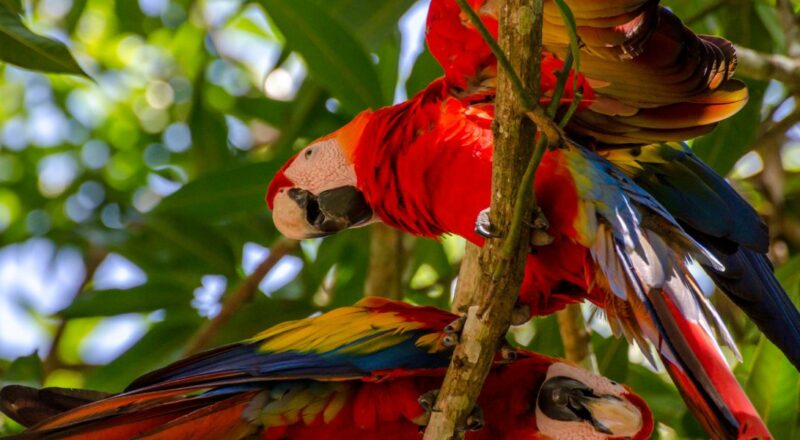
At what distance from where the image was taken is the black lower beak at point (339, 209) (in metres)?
1.64

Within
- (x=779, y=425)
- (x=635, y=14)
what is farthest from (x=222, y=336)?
(x=635, y=14)

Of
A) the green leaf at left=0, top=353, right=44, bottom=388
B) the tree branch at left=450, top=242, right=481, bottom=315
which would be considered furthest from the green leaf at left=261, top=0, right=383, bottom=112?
the green leaf at left=0, top=353, right=44, bottom=388

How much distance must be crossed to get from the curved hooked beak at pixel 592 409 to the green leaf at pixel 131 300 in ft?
3.42

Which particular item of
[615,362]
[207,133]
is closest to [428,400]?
[615,362]

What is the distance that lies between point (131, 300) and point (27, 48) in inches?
37.8

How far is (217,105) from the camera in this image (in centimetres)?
274

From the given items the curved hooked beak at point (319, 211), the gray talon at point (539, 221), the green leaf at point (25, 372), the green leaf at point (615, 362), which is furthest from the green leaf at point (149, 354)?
the gray talon at point (539, 221)

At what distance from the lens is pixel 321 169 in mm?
1672

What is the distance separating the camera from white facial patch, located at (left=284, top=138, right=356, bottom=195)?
1642mm

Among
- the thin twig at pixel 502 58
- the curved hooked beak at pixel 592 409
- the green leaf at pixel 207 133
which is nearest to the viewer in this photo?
the thin twig at pixel 502 58

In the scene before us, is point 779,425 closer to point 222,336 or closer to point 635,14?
point 635,14

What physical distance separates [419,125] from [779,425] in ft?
2.23

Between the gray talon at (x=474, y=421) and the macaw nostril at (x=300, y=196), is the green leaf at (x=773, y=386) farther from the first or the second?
the macaw nostril at (x=300, y=196)

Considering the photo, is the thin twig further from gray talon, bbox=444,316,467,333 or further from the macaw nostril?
the macaw nostril
